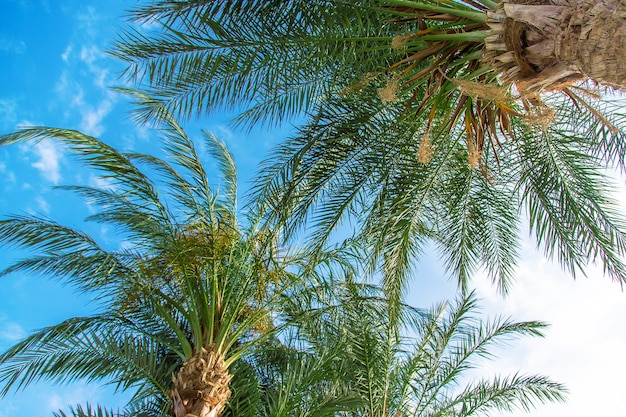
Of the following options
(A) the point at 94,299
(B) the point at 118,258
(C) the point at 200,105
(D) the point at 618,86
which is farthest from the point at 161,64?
(D) the point at 618,86

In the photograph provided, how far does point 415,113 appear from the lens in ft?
19.2

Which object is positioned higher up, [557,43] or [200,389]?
[557,43]

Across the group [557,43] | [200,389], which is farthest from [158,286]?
[557,43]

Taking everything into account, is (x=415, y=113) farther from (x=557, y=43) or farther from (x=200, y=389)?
(x=200, y=389)

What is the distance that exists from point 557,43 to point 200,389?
472 cm

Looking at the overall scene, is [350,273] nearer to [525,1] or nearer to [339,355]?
[339,355]

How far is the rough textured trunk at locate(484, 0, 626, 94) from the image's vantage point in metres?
3.24

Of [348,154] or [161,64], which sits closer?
[161,64]

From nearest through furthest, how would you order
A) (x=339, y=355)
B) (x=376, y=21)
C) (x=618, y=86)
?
(x=618, y=86) → (x=376, y=21) → (x=339, y=355)

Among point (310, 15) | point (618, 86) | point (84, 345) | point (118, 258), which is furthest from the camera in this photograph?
point (118, 258)

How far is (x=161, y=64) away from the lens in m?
5.19

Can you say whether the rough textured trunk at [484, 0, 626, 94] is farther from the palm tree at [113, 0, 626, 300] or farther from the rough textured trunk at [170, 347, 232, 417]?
the rough textured trunk at [170, 347, 232, 417]

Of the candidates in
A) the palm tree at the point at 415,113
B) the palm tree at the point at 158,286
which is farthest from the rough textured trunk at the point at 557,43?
the palm tree at the point at 158,286

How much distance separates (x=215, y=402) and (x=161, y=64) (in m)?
3.64
